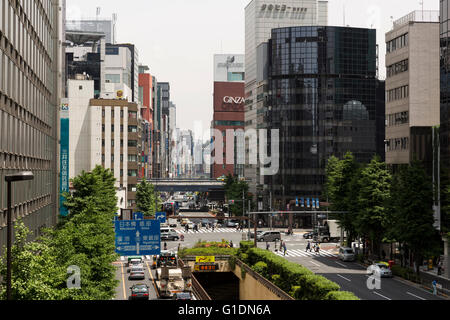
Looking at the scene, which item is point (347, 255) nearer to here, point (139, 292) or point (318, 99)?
point (139, 292)

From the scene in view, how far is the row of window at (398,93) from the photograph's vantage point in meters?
74.8

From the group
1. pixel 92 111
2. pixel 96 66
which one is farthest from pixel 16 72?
pixel 96 66

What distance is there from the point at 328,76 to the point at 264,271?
3091 inches

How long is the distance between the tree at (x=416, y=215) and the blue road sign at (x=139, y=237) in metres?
23.9

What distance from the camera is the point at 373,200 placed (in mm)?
64562

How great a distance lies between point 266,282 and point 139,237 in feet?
34.1

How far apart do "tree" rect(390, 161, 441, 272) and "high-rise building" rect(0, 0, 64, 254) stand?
32455mm

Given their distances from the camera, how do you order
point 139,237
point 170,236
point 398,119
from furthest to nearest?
1. point 170,236
2. point 398,119
3. point 139,237

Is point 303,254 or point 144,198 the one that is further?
point 144,198

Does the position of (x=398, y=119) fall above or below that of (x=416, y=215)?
above

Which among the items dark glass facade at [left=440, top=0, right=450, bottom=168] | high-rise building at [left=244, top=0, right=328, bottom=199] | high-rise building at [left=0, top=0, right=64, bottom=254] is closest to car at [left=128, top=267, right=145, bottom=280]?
high-rise building at [left=0, top=0, right=64, bottom=254]

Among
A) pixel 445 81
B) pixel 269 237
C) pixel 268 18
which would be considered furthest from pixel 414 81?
pixel 268 18

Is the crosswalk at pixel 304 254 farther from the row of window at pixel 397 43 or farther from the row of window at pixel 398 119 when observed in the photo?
the row of window at pixel 397 43

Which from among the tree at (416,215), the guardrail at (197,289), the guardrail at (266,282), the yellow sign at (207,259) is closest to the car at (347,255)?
the tree at (416,215)
